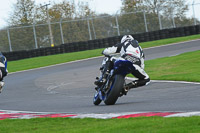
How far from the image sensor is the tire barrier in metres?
30.6

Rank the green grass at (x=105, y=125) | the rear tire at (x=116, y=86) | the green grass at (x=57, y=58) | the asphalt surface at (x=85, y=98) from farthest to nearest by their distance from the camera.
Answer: the green grass at (x=57, y=58) < the rear tire at (x=116, y=86) < the asphalt surface at (x=85, y=98) < the green grass at (x=105, y=125)

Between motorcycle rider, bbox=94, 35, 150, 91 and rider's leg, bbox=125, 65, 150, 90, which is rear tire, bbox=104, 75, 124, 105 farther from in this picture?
rider's leg, bbox=125, 65, 150, 90

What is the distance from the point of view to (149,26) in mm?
36344

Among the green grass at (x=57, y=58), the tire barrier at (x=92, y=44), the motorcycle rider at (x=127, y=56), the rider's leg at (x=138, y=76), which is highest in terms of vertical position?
the motorcycle rider at (x=127, y=56)

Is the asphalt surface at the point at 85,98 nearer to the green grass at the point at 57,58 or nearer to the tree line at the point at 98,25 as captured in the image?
the green grass at the point at 57,58

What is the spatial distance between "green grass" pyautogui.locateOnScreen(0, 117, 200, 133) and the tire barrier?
23434mm

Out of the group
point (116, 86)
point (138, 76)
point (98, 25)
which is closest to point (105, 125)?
point (116, 86)

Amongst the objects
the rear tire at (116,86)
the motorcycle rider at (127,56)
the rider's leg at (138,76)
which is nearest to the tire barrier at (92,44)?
the rider's leg at (138,76)

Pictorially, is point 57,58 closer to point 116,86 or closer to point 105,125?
point 116,86

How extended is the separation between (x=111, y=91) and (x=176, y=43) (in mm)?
21440

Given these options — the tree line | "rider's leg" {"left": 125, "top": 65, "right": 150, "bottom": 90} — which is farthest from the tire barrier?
"rider's leg" {"left": 125, "top": 65, "right": 150, "bottom": 90}

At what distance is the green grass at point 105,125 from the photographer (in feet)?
17.4

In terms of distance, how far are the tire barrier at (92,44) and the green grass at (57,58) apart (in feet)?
2.41

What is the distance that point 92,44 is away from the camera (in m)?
31.5
